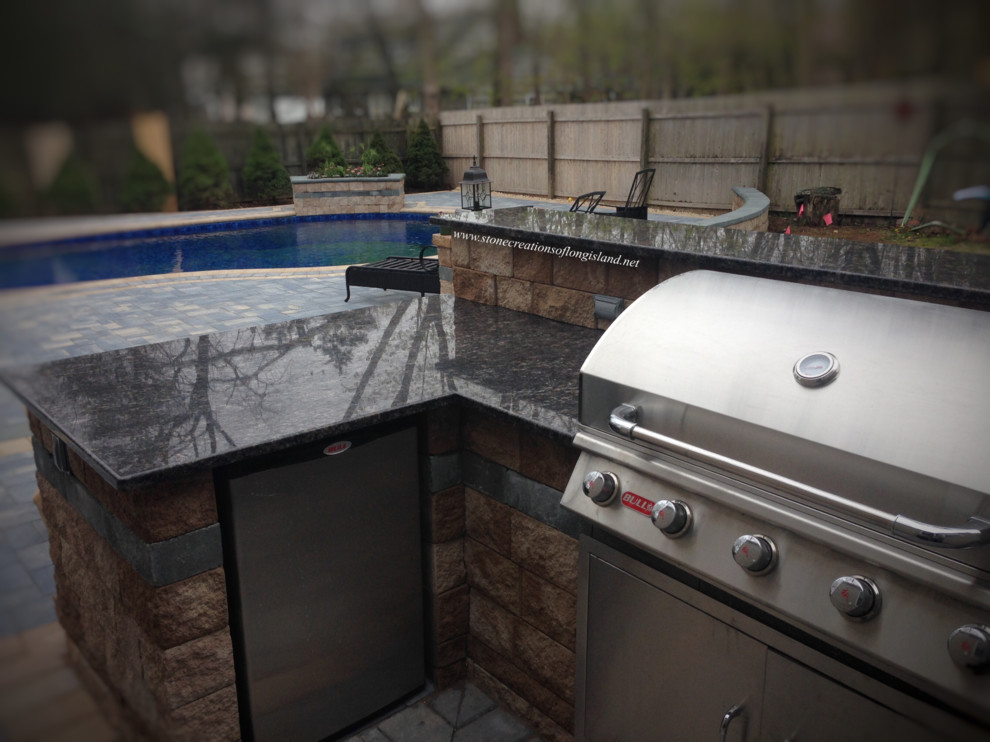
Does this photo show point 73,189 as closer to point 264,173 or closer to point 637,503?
point 264,173

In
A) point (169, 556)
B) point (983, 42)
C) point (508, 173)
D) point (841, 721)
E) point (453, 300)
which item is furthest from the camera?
point (508, 173)

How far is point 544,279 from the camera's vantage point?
3.54 meters

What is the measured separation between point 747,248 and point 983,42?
2.83m

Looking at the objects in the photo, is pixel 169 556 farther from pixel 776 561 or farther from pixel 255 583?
pixel 776 561

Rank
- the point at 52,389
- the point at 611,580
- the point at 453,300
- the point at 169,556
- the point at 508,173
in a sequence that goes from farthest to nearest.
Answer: the point at 508,173
the point at 453,300
the point at 52,389
the point at 611,580
the point at 169,556

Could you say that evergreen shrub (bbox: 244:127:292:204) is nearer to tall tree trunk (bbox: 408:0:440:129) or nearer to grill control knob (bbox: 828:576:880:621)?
tall tree trunk (bbox: 408:0:440:129)

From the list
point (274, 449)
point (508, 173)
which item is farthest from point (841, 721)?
point (508, 173)

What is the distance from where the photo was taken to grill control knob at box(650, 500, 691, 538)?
2035mm

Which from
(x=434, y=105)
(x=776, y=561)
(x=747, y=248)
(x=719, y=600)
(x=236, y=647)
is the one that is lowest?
(x=236, y=647)

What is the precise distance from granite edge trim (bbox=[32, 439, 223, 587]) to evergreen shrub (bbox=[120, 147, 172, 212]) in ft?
7.05

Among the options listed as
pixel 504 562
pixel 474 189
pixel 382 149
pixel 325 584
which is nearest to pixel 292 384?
pixel 325 584

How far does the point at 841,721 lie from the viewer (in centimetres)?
183

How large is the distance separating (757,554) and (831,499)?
0.22 metres

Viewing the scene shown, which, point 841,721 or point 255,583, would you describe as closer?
point 841,721
